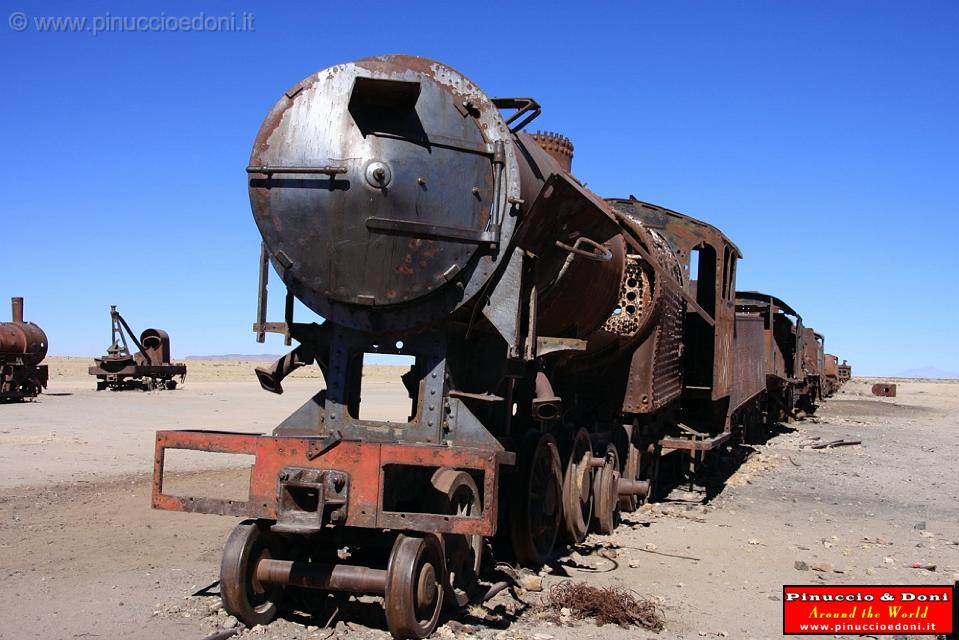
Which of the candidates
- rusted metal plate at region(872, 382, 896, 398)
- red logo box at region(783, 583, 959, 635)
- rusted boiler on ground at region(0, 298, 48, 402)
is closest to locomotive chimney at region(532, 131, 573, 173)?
red logo box at region(783, 583, 959, 635)

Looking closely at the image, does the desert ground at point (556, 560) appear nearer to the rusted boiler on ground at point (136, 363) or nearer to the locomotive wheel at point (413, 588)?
the locomotive wheel at point (413, 588)

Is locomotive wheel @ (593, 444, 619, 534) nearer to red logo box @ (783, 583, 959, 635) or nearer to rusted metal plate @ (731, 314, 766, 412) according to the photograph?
red logo box @ (783, 583, 959, 635)

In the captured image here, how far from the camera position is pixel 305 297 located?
590 centimetres

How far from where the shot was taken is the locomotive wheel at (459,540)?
5.40 m

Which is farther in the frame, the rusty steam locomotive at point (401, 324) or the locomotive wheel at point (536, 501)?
the locomotive wheel at point (536, 501)

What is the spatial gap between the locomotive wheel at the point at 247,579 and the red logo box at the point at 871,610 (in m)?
3.23

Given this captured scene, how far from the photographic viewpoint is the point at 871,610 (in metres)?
5.91

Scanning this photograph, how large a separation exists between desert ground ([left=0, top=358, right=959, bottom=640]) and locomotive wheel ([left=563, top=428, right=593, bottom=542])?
8.8 inches

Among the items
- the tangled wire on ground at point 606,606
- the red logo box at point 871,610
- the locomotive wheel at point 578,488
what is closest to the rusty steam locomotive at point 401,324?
the tangled wire on ground at point 606,606

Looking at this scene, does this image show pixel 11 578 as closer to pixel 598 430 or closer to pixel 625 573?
pixel 625 573

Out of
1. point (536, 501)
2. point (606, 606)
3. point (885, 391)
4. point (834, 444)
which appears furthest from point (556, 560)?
point (885, 391)

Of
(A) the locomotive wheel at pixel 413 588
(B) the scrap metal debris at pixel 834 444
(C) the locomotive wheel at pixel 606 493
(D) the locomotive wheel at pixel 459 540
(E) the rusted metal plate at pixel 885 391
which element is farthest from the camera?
(E) the rusted metal plate at pixel 885 391

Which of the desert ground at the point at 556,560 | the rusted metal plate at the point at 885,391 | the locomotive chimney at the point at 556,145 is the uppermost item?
the locomotive chimney at the point at 556,145

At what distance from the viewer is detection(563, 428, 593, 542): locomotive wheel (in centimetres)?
764
